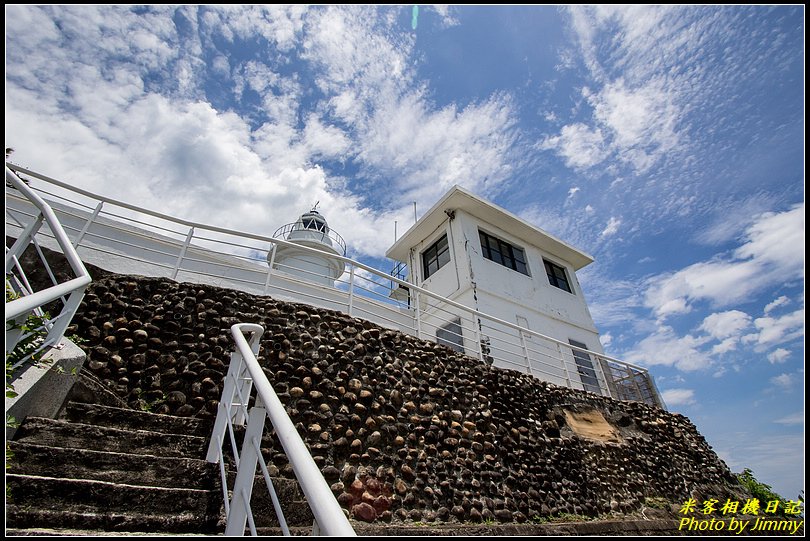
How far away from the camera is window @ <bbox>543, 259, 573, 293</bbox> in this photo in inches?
519

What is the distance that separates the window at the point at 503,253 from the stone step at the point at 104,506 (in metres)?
10.1

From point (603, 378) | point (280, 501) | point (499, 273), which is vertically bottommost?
point (280, 501)

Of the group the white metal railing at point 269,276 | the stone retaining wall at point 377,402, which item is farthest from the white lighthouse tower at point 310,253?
the stone retaining wall at point 377,402

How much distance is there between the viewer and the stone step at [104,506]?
1.86 meters

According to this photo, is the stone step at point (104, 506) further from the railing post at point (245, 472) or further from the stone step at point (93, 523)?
the railing post at point (245, 472)

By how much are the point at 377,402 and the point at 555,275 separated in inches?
419

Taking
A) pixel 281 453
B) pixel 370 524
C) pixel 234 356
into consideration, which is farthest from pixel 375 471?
pixel 234 356

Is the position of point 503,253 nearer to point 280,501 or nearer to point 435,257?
point 435,257

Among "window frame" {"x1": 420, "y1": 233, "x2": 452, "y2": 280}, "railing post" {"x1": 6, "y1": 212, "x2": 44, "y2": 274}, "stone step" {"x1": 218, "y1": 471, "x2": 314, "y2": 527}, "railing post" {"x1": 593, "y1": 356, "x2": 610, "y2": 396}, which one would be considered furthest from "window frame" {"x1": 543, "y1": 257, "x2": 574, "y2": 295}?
"railing post" {"x1": 6, "y1": 212, "x2": 44, "y2": 274}

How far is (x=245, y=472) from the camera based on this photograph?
71.2 inches

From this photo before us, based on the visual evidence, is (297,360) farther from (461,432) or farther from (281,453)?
(461,432)

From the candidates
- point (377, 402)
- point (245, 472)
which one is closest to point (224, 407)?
point (245, 472)

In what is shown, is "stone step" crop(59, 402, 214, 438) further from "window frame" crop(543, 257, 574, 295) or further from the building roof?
"window frame" crop(543, 257, 574, 295)

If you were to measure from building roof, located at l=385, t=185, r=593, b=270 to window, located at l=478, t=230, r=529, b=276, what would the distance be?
0.59 metres
